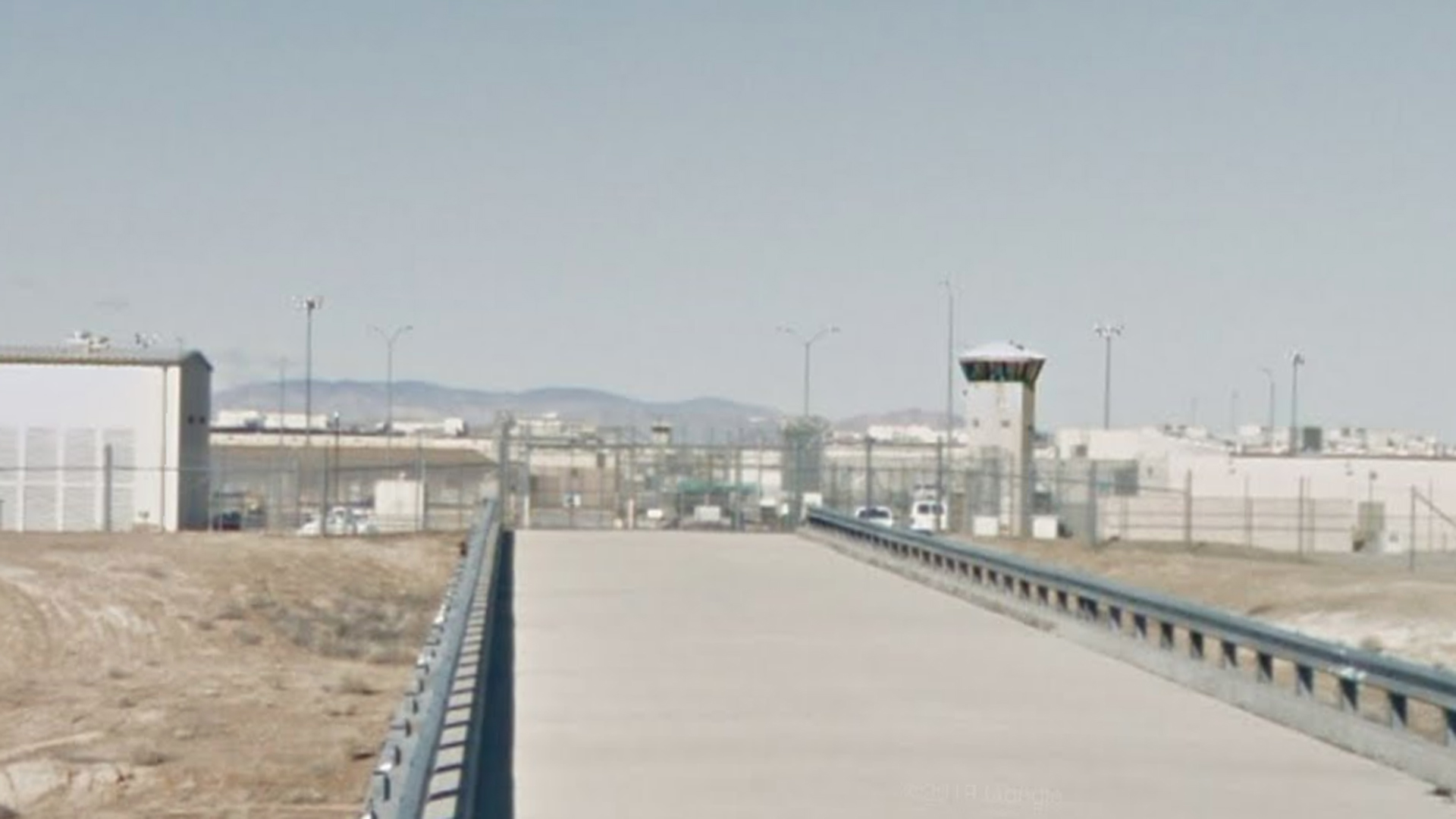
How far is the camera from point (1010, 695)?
17172 millimetres

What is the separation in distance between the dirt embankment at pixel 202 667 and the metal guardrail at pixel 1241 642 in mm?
6536

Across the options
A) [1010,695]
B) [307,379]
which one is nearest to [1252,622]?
[1010,695]

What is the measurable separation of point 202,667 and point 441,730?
18826 millimetres

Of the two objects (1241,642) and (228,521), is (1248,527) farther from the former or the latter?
(1241,642)

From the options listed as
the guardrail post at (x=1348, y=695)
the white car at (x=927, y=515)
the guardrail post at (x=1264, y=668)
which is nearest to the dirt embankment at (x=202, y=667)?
the guardrail post at (x=1264, y=668)

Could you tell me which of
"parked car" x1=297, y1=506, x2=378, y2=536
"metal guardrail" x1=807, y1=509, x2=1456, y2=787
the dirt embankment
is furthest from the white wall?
"metal guardrail" x1=807, y1=509, x2=1456, y2=787

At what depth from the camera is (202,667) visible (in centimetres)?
2981

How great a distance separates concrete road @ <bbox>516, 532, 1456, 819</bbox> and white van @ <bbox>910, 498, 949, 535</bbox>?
34.4 metres

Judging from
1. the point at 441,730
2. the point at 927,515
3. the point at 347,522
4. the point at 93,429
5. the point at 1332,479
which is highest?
the point at 93,429

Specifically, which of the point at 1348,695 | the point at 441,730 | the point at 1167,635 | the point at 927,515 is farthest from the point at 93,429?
the point at 441,730

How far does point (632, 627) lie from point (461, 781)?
1149 centimetres

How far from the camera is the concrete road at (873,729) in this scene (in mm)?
12008

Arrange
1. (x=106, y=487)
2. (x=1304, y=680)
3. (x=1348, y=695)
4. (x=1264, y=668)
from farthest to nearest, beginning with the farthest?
1. (x=106, y=487)
2. (x=1264, y=668)
3. (x=1304, y=680)
4. (x=1348, y=695)

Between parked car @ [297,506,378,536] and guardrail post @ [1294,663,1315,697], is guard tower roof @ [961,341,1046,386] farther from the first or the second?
guardrail post @ [1294,663,1315,697]
